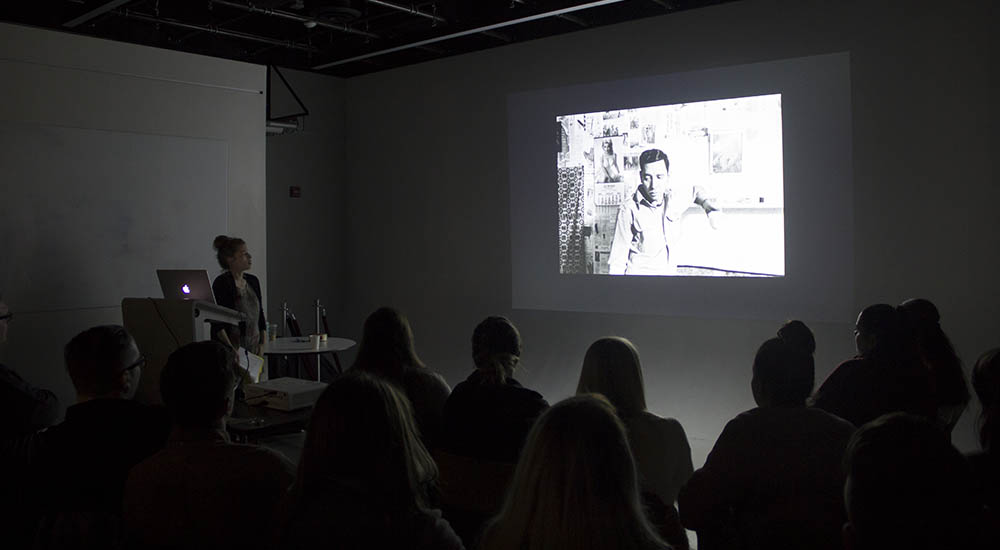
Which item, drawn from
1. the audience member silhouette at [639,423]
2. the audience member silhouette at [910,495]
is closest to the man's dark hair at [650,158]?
the audience member silhouette at [639,423]

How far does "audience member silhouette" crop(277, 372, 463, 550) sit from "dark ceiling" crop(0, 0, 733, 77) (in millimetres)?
3813

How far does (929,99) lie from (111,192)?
5080mm

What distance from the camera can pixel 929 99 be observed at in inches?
180

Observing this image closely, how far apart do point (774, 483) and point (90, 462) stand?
5.59 ft

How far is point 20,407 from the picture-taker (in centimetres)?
238

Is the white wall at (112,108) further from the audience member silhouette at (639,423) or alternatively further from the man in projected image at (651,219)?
the audience member silhouette at (639,423)

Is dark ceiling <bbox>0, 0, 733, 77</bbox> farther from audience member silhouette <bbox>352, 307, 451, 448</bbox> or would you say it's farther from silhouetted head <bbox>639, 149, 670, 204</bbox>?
audience member silhouette <bbox>352, 307, 451, 448</bbox>

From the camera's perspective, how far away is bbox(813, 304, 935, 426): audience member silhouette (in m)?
2.65

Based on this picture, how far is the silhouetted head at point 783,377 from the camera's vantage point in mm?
2055

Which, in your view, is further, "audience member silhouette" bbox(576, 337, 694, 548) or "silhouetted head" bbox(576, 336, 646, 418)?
"silhouetted head" bbox(576, 336, 646, 418)

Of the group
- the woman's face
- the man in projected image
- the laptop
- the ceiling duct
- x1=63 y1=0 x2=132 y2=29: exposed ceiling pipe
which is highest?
x1=63 y1=0 x2=132 y2=29: exposed ceiling pipe

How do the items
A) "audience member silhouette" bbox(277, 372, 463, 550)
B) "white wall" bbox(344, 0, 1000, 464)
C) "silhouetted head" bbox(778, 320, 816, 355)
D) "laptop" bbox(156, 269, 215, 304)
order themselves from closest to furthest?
1. "audience member silhouette" bbox(277, 372, 463, 550)
2. "silhouetted head" bbox(778, 320, 816, 355)
3. "laptop" bbox(156, 269, 215, 304)
4. "white wall" bbox(344, 0, 1000, 464)

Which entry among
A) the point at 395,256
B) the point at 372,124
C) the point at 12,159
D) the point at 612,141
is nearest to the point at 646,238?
the point at 612,141

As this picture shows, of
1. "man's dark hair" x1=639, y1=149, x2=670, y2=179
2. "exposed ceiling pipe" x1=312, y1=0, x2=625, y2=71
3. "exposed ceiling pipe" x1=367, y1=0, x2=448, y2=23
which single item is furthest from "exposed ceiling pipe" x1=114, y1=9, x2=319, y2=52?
"man's dark hair" x1=639, y1=149, x2=670, y2=179
